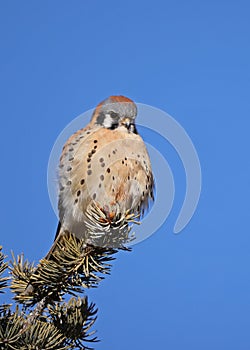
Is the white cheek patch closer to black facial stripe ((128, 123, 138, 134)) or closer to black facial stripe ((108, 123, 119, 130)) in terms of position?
black facial stripe ((108, 123, 119, 130))

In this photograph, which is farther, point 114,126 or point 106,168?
point 114,126

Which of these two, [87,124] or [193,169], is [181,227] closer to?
[193,169]

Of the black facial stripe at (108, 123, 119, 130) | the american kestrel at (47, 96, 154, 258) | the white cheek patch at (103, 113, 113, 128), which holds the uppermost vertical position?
the white cheek patch at (103, 113, 113, 128)

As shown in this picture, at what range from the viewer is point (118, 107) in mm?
5301

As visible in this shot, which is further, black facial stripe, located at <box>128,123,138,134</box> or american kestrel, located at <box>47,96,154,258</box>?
black facial stripe, located at <box>128,123,138,134</box>

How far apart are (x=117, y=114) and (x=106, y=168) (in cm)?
65

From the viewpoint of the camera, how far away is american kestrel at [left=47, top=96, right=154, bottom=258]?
4.93 meters

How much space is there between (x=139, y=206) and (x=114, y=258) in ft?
7.10

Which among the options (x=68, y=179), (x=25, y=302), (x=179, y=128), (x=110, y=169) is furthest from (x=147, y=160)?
(x=25, y=302)

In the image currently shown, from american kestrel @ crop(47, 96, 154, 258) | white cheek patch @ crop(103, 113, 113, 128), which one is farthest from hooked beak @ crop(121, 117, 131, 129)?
white cheek patch @ crop(103, 113, 113, 128)

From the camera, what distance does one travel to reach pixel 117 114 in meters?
5.32

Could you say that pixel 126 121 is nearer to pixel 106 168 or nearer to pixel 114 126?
pixel 114 126

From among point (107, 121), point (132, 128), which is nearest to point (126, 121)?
point (132, 128)

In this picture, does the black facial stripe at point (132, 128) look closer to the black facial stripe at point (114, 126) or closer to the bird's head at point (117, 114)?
the bird's head at point (117, 114)
